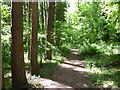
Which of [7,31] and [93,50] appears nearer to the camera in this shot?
[7,31]

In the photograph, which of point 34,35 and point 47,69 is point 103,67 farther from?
point 34,35

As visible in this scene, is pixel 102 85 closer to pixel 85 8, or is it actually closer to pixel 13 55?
pixel 13 55

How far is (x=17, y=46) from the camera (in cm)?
668

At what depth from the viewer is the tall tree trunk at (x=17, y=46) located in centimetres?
651

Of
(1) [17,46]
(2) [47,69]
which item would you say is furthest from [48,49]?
(1) [17,46]

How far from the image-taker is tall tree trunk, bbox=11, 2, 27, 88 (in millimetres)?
6508

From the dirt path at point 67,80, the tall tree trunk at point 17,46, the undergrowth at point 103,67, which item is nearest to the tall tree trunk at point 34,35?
the dirt path at point 67,80

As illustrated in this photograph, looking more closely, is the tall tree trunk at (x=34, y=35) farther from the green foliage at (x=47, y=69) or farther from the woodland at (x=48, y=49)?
the green foliage at (x=47, y=69)

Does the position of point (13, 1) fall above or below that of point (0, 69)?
above

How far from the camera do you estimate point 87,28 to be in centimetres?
1797

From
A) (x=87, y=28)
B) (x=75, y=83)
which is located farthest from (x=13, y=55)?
(x=87, y=28)

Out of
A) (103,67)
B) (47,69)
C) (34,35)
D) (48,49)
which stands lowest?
(47,69)

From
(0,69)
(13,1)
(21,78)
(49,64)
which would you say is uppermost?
(13,1)

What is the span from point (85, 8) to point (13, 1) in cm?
1255
